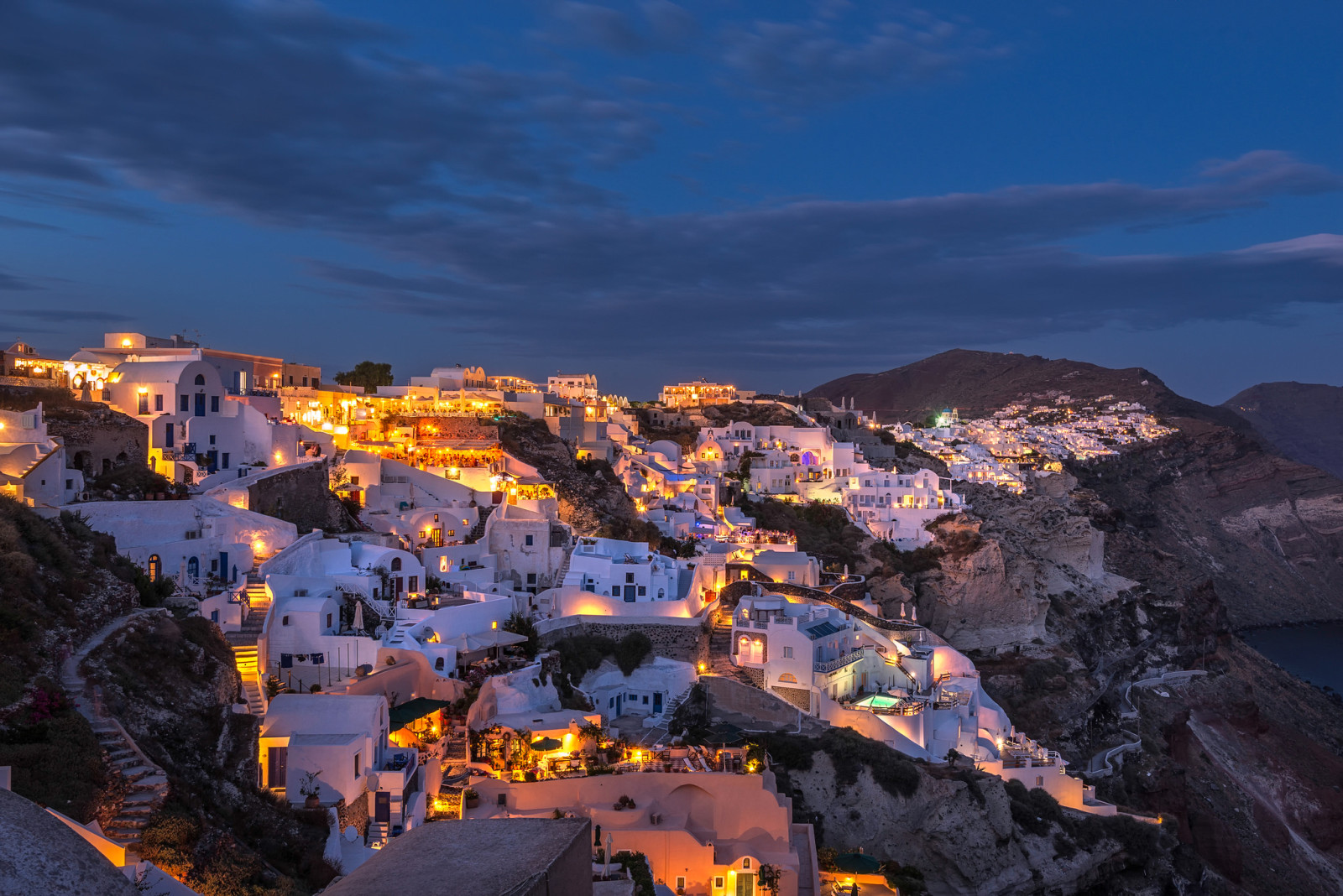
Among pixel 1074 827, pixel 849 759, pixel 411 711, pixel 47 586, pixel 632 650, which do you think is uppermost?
pixel 47 586

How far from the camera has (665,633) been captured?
2892 centimetres

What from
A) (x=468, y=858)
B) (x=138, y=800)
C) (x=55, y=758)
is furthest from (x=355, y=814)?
(x=468, y=858)

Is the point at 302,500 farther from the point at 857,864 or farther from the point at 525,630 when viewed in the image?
the point at 857,864

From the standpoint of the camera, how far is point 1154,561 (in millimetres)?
64562

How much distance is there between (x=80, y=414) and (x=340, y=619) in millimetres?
9112

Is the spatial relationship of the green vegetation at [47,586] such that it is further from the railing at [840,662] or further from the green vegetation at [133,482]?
the railing at [840,662]

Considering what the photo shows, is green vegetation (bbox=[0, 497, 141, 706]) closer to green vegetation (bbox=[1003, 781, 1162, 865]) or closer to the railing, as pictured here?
the railing

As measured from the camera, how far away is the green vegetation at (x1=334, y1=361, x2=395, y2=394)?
5600 cm

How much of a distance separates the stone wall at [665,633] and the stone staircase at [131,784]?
16492 millimetres

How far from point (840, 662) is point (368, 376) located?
37.3 meters

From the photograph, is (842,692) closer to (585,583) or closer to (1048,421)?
(585,583)

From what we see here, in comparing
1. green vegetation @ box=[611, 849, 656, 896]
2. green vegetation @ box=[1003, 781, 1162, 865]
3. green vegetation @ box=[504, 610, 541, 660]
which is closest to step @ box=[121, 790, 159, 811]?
green vegetation @ box=[611, 849, 656, 896]

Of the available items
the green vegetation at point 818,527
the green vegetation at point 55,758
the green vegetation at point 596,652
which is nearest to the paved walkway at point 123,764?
the green vegetation at point 55,758

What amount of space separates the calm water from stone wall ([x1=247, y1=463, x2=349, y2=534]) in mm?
67641
